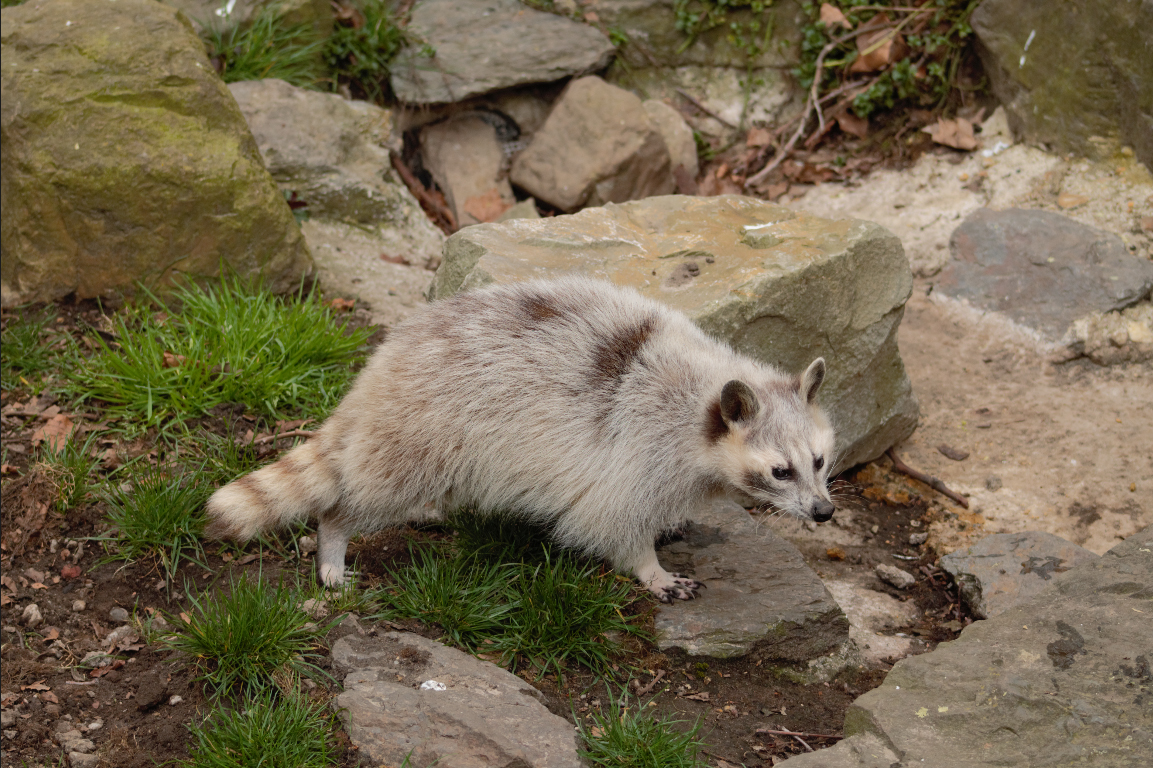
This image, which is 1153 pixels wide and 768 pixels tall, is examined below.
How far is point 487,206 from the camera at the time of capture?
835 centimetres

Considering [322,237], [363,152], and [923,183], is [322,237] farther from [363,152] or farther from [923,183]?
[923,183]

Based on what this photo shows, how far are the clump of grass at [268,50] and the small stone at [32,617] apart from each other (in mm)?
4811

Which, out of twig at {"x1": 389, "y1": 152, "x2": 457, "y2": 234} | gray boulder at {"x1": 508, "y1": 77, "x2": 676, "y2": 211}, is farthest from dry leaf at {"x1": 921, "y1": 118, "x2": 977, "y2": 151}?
twig at {"x1": 389, "y1": 152, "x2": 457, "y2": 234}

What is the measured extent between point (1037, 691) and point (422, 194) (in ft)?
21.1

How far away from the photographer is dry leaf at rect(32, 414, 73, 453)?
5066mm

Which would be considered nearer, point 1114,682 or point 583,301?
point 1114,682

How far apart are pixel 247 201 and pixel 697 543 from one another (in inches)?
139

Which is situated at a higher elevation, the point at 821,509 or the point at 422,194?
the point at 821,509

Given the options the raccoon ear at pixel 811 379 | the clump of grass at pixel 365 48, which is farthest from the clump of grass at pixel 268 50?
the raccoon ear at pixel 811 379

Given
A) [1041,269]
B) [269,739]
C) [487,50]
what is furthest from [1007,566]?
[487,50]

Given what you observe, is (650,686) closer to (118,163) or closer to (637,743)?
(637,743)

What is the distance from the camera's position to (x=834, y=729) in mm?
3955

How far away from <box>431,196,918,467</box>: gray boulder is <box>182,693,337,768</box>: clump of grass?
231cm

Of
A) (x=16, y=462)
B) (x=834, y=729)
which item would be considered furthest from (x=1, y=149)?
(x=834, y=729)
